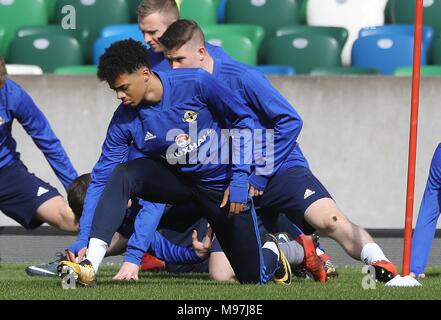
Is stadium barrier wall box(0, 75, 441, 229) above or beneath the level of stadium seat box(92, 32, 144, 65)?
beneath

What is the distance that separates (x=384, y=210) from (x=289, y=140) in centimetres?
420

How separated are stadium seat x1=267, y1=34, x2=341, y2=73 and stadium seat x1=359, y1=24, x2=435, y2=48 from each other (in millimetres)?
374

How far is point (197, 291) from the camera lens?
22.9ft

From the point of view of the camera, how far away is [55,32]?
13297 mm

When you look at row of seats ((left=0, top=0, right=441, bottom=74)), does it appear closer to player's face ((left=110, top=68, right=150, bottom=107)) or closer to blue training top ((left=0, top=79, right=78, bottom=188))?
blue training top ((left=0, top=79, right=78, bottom=188))

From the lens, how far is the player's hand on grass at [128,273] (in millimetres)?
8234

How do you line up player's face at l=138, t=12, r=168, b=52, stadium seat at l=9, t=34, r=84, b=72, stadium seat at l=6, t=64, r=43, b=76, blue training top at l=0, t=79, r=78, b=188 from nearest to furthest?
player's face at l=138, t=12, r=168, b=52, blue training top at l=0, t=79, r=78, b=188, stadium seat at l=6, t=64, r=43, b=76, stadium seat at l=9, t=34, r=84, b=72

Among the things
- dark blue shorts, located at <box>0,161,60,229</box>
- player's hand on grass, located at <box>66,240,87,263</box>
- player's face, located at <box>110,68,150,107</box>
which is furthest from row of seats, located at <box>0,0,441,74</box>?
player's face, located at <box>110,68,150,107</box>

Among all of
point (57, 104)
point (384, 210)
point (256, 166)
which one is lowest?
point (384, 210)

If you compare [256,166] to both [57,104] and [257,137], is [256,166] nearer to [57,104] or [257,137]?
[257,137]

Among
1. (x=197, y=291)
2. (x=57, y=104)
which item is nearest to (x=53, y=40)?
(x=57, y=104)

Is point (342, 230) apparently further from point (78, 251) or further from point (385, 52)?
point (385, 52)

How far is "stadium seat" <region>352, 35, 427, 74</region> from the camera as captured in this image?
12.8 meters
